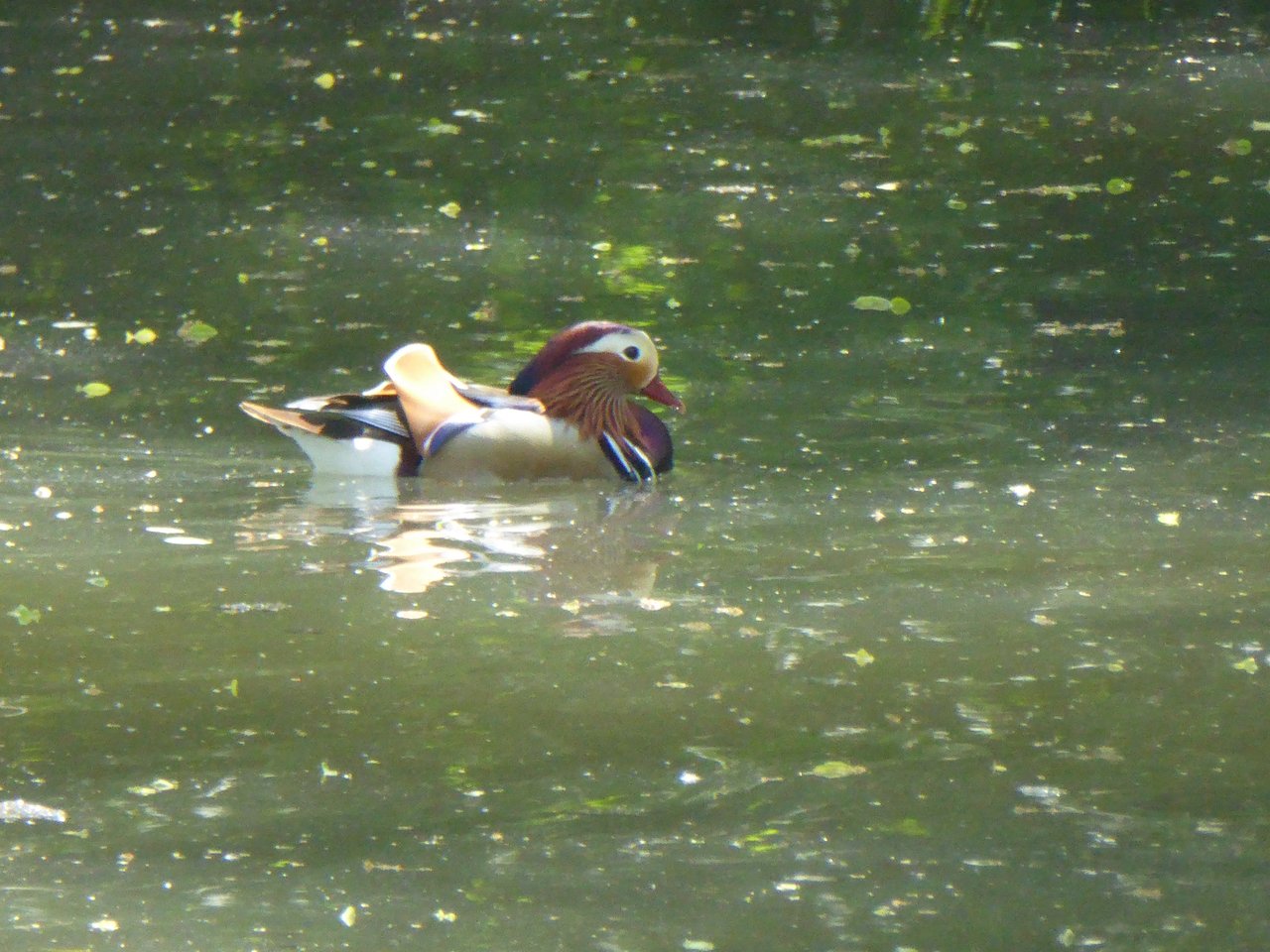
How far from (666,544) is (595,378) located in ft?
4.49

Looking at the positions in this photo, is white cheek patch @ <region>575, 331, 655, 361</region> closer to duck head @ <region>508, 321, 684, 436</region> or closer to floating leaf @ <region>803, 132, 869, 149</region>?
duck head @ <region>508, 321, 684, 436</region>

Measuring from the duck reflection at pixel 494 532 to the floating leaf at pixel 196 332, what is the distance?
2149 mm

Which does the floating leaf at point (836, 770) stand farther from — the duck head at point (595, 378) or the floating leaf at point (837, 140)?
the floating leaf at point (837, 140)

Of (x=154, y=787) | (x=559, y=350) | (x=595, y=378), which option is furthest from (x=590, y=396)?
(x=154, y=787)

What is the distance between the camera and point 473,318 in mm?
10023

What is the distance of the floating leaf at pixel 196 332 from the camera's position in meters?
9.60

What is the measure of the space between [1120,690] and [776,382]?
372cm

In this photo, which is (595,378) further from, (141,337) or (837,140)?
(837,140)

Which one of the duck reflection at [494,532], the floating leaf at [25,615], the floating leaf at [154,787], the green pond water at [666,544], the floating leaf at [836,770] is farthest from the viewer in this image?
the duck reflection at [494,532]

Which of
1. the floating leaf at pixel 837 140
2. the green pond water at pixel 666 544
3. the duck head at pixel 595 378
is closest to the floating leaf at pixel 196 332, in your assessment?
the green pond water at pixel 666 544

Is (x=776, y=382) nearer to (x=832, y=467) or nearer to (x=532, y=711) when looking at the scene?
(x=832, y=467)

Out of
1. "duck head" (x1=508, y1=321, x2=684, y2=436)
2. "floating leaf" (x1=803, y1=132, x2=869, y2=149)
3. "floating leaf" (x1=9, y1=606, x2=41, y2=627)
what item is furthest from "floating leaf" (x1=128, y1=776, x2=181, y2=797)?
"floating leaf" (x1=803, y1=132, x2=869, y2=149)

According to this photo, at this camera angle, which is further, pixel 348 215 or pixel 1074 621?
pixel 348 215

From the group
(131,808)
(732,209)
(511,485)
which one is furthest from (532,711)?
(732,209)
